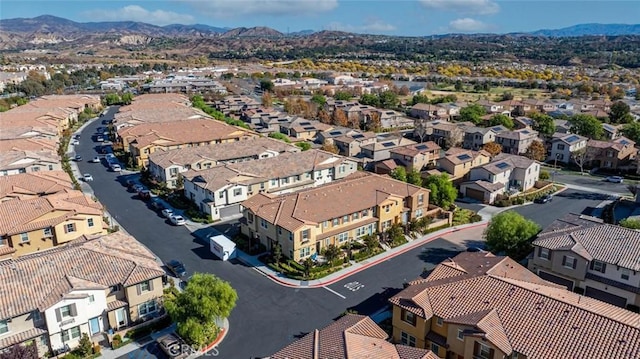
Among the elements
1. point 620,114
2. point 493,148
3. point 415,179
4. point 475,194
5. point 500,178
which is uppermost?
point 620,114

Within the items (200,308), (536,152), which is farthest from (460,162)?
(200,308)

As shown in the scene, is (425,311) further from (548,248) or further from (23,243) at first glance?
(23,243)

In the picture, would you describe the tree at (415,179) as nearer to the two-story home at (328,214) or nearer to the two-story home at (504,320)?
the two-story home at (328,214)

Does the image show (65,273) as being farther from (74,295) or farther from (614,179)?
(614,179)

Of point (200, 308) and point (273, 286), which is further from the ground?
point (200, 308)

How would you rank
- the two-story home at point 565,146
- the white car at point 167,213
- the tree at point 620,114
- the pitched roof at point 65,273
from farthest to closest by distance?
1. the tree at point 620,114
2. the two-story home at point 565,146
3. the white car at point 167,213
4. the pitched roof at point 65,273

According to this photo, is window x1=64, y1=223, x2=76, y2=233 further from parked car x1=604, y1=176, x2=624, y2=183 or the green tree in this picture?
the green tree

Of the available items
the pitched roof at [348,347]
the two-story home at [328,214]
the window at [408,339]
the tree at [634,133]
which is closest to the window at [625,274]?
the window at [408,339]
